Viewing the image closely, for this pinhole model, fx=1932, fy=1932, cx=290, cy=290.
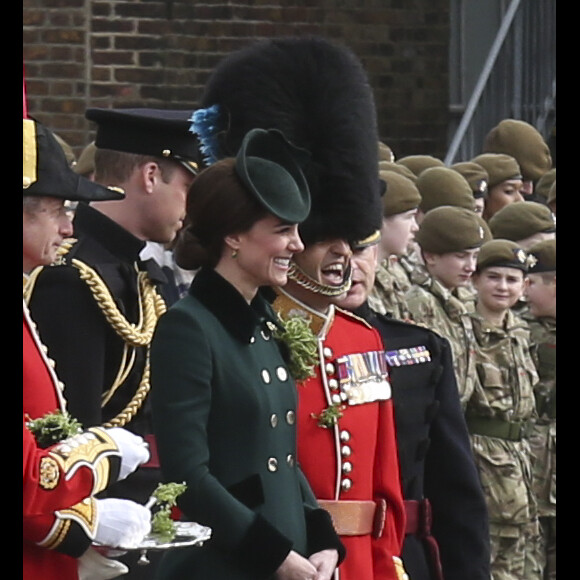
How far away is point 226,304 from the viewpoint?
4711mm

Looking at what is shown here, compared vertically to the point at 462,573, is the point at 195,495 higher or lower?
higher

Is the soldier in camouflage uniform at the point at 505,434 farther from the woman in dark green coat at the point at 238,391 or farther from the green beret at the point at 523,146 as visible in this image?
A: the woman in dark green coat at the point at 238,391

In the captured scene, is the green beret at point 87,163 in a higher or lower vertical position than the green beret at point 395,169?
higher

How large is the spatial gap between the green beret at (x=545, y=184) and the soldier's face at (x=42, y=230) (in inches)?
292

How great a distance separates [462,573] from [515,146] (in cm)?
656

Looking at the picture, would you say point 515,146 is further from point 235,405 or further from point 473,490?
point 235,405

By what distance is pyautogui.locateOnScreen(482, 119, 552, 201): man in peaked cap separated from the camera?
1184 centimetres

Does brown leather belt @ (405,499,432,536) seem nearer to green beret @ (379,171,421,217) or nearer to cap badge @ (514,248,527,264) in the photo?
green beret @ (379,171,421,217)

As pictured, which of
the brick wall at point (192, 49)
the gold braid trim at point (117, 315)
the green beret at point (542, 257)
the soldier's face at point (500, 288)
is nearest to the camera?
the gold braid trim at point (117, 315)

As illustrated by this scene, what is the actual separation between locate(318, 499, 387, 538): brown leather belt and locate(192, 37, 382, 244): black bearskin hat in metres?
0.75

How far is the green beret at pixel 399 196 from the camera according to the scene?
28.3 feet

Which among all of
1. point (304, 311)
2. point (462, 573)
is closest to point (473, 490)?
point (462, 573)

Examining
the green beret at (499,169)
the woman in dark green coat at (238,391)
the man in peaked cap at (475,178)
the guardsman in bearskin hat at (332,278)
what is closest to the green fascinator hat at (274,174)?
the woman in dark green coat at (238,391)
